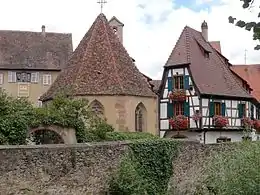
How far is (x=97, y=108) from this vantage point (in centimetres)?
3181

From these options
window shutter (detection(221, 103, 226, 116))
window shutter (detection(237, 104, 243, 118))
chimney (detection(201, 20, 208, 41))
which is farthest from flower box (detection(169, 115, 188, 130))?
chimney (detection(201, 20, 208, 41))

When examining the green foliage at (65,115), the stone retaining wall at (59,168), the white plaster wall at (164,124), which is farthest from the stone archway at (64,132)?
the white plaster wall at (164,124)

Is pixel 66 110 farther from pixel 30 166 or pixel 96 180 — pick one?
pixel 30 166

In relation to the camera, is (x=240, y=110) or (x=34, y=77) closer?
(x=240, y=110)

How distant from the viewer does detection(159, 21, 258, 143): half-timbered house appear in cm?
3828

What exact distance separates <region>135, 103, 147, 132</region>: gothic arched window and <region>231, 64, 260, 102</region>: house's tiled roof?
19400 mm

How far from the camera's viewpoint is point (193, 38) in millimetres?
41406

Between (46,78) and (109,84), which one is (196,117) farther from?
(46,78)

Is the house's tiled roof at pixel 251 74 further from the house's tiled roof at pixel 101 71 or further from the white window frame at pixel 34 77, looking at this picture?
the house's tiled roof at pixel 101 71

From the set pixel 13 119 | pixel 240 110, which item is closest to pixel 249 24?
pixel 13 119

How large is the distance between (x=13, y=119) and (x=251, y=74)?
3475cm

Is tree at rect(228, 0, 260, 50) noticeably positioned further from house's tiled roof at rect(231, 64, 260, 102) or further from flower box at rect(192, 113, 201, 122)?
house's tiled roof at rect(231, 64, 260, 102)

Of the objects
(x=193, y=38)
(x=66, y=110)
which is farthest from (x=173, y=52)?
(x=66, y=110)

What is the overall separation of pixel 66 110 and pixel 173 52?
17.4m
